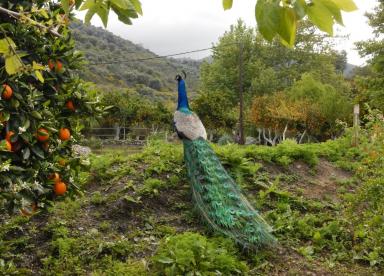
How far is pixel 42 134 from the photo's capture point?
12.6ft

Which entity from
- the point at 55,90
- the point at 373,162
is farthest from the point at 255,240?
the point at 55,90

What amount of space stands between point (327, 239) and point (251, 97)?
106ft

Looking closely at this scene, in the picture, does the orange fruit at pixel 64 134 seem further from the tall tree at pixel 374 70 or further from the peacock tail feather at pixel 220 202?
the tall tree at pixel 374 70

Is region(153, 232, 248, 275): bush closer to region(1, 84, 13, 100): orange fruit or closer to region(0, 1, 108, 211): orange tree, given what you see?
region(0, 1, 108, 211): orange tree

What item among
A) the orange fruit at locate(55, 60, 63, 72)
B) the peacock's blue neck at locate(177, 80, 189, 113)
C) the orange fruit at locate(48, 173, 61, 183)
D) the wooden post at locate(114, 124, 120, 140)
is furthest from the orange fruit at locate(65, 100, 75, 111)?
the wooden post at locate(114, 124, 120, 140)

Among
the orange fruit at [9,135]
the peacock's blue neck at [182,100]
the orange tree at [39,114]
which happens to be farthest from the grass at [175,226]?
the orange fruit at [9,135]

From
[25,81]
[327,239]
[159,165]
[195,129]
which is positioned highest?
[25,81]

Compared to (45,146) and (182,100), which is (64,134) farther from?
(182,100)

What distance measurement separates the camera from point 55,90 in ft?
14.1

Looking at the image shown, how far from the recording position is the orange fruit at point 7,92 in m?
3.51

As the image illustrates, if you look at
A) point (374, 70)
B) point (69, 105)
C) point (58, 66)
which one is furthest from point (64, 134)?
point (374, 70)

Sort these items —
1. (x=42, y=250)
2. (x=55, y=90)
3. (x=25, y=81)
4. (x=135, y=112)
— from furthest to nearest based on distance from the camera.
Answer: (x=135, y=112), (x=42, y=250), (x=55, y=90), (x=25, y=81)

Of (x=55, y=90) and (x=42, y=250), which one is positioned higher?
(x=55, y=90)

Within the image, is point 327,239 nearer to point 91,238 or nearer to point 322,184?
point 322,184
